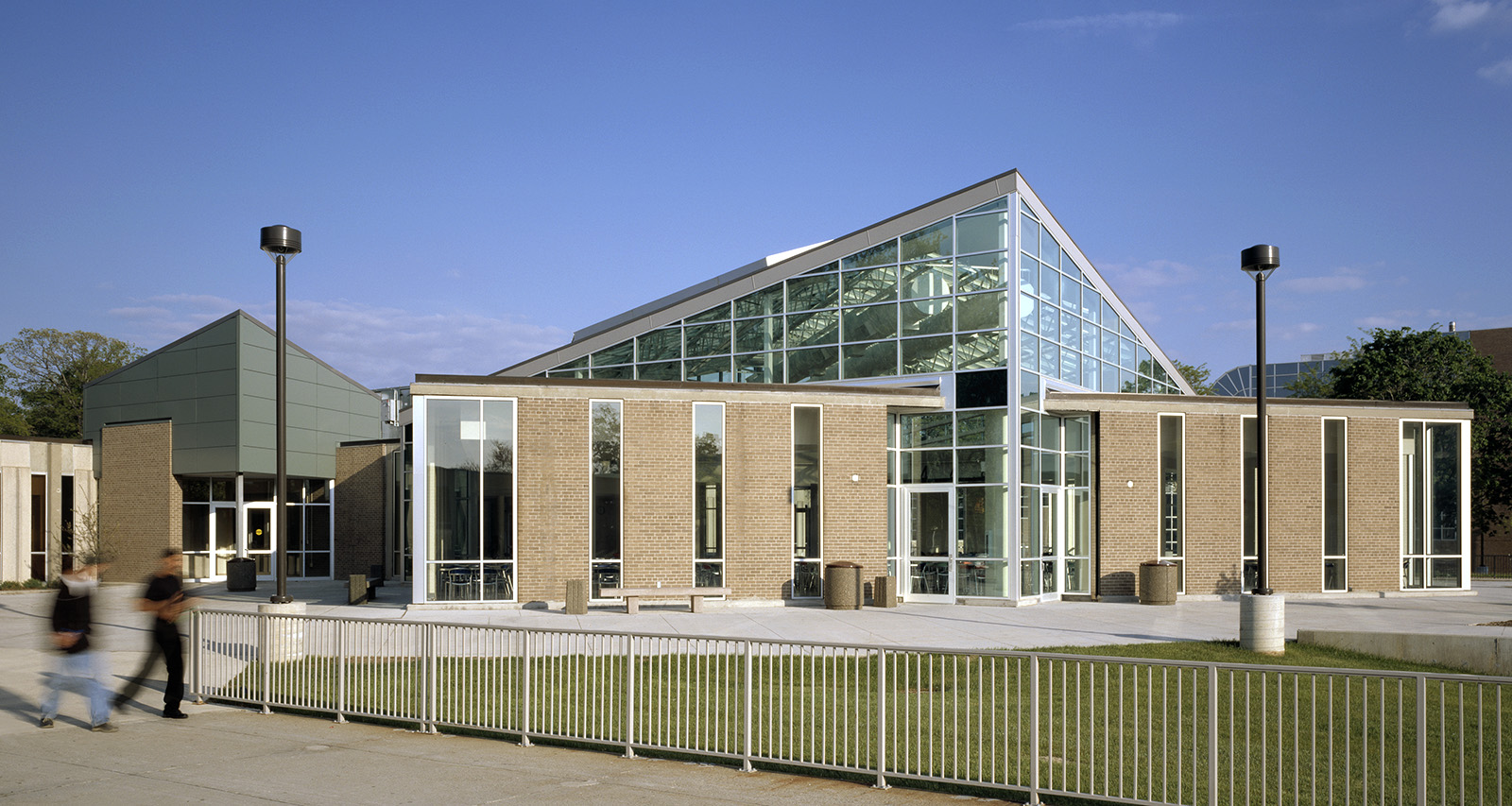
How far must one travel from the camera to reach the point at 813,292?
83.8 feet

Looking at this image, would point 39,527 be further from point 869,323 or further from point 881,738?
point 881,738

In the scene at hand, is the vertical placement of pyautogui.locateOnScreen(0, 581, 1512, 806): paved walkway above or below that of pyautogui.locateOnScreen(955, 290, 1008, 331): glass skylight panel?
below

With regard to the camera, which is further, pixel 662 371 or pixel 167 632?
pixel 662 371

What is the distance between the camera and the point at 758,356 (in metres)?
26.0

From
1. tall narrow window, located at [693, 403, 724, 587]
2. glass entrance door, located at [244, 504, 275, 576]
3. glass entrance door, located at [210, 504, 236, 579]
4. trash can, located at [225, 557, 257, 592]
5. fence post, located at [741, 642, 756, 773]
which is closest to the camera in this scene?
fence post, located at [741, 642, 756, 773]

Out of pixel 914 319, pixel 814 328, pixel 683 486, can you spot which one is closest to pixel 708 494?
pixel 683 486

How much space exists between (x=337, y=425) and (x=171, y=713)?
2476 cm

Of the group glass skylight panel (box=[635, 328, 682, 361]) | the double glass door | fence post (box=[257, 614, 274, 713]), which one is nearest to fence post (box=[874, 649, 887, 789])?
fence post (box=[257, 614, 274, 713])

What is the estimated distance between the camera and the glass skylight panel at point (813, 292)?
25.3 metres

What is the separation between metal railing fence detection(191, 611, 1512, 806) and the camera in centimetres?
794

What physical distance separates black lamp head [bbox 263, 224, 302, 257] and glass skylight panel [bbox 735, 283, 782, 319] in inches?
526

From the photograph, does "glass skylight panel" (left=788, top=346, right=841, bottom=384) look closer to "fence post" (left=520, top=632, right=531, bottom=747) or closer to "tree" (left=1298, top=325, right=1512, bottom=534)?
"fence post" (left=520, top=632, right=531, bottom=747)

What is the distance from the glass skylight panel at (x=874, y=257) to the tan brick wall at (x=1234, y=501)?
19.5ft

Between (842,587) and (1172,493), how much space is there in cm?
833
